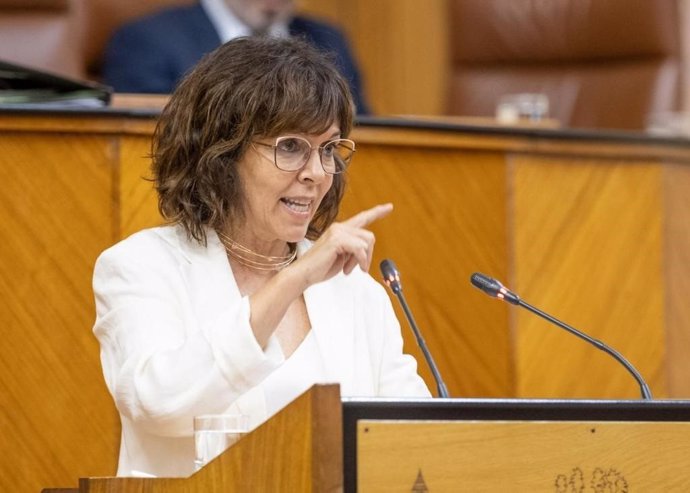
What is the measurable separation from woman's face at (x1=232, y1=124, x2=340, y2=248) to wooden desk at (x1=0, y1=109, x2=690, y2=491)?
0.67 metres

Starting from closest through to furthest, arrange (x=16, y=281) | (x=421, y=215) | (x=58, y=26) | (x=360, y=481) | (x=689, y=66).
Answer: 1. (x=360, y=481)
2. (x=16, y=281)
3. (x=421, y=215)
4. (x=58, y=26)
5. (x=689, y=66)

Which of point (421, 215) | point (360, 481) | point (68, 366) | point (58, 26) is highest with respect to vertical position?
point (58, 26)

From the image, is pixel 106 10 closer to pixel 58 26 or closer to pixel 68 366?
pixel 58 26

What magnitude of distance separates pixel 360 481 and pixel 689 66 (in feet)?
11.4

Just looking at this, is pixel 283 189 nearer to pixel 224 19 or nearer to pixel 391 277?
pixel 391 277

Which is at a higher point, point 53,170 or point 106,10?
point 106,10

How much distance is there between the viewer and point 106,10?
4281 millimetres

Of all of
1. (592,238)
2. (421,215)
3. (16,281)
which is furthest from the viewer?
(592,238)

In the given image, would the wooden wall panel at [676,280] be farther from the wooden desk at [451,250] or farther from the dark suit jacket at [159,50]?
the dark suit jacket at [159,50]

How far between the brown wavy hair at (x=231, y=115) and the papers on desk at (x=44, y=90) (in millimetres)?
605

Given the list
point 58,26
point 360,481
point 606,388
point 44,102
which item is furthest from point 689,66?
point 360,481

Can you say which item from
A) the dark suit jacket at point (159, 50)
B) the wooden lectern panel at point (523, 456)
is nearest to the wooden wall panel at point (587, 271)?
the dark suit jacket at point (159, 50)

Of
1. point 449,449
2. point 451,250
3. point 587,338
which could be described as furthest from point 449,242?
point 449,449

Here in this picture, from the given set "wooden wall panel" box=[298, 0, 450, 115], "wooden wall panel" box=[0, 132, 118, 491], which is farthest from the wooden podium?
"wooden wall panel" box=[298, 0, 450, 115]
